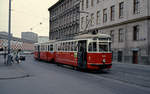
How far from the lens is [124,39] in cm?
3444

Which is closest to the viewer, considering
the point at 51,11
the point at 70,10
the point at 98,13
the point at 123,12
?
the point at 123,12

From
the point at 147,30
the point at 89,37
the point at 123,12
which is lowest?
the point at 89,37

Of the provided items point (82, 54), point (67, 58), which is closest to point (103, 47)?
point (82, 54)

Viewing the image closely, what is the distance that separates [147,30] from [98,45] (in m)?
15.7

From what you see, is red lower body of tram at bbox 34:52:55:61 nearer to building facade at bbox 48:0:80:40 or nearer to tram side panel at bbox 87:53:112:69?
tram side panel at bbox 87:53:112:69

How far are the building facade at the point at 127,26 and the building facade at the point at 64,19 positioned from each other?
12.4 metres

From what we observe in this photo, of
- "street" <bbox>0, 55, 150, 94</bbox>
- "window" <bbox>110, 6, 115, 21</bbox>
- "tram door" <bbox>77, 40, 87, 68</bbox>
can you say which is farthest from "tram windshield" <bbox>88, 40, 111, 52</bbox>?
"window" <bbox>110, 6, 115, 21</bbox>

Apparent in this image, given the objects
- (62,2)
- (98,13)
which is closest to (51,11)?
(62,2)

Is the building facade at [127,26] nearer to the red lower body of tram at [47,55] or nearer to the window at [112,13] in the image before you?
the window at [112,13]

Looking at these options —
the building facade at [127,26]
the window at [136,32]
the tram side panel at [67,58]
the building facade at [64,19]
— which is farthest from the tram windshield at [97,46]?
the building facade at [64,19]

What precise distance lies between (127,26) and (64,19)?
3193 cm

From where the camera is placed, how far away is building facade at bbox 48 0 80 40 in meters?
54.9

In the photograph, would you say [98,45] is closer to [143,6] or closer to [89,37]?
[89,37]

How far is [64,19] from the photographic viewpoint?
63219 mm
